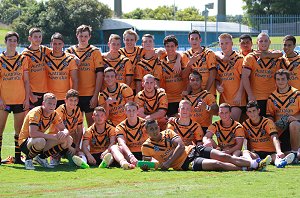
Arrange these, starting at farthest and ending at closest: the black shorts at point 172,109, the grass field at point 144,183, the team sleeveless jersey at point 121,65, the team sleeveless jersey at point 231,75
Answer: the black shorts at point 172,109
the team sleeveless jersey at point 121,65
the team sleeveless jersey at point 231,75
the grass field at point 144,183

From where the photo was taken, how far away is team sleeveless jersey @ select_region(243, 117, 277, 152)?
10203 mm

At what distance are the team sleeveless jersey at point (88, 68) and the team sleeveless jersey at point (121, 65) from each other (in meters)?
0.14

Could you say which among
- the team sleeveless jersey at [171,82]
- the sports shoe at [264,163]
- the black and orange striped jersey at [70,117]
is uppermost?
the team sleeveless jersey at [171,82]

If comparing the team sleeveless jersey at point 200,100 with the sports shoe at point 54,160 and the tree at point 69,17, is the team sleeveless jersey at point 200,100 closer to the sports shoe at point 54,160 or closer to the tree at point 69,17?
the sports shoe at point 54,160

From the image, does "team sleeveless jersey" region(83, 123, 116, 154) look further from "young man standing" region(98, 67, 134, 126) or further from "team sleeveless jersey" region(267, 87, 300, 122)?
"team sleeveless jersey" region(267, 87, 300, 122)

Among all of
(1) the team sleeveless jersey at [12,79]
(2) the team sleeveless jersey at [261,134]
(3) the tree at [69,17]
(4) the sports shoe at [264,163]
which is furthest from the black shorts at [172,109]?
(3) the tree at [69,17]

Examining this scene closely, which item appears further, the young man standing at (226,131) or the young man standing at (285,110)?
the young man standing at (285,110)

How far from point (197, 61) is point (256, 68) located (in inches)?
37.5

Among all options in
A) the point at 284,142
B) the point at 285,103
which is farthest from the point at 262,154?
the point at 285,103

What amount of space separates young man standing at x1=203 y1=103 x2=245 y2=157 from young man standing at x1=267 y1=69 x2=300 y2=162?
0.69 metres

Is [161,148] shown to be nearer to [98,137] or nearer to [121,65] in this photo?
[98,137]

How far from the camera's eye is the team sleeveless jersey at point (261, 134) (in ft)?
33.5

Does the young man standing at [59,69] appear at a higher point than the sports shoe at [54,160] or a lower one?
higher

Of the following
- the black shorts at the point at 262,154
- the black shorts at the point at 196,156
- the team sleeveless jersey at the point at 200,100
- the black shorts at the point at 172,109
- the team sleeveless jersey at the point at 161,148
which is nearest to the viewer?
the black shorts at the point at 196,156
